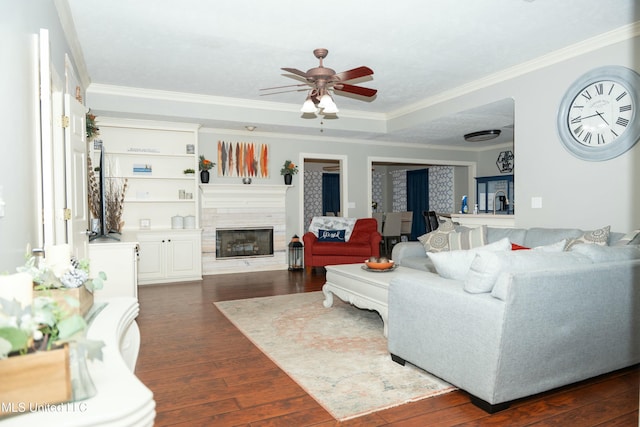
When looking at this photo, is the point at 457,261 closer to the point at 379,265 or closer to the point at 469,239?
the point at 379,265

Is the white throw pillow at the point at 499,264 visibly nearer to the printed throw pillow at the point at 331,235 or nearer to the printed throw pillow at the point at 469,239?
the printed throw pillow at the point at 469,239

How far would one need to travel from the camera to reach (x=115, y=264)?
4.03 meters

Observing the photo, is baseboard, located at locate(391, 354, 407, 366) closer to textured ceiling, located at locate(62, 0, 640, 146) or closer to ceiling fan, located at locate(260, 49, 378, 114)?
ceiling fan, located at locate(260, 49, 378, 114)

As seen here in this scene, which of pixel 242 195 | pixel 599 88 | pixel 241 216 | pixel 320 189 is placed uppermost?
pixel 599 88

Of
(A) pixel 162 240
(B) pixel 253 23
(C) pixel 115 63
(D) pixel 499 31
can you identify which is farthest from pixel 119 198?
(D) pixel 499 31

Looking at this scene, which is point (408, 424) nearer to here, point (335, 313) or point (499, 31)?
point (335, 313)

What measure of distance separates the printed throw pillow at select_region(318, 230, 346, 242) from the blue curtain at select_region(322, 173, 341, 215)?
5792 mm

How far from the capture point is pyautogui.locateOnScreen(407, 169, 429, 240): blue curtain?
39.5 ft

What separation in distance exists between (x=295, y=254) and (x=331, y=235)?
74 centimetres

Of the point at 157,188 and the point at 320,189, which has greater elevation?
the point at 320,189

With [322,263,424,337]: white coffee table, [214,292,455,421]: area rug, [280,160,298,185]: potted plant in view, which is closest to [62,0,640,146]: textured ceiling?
[280,160,298,185]: potted plant

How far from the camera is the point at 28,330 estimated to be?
0.87 meters

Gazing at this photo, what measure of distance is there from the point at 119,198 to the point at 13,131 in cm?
451

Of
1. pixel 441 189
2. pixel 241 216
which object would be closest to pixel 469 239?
pixel 241 216
